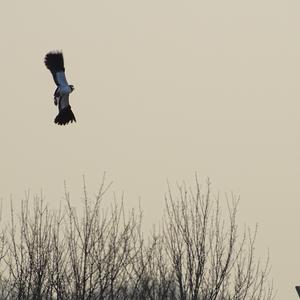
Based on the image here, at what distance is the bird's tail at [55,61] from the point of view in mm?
18656

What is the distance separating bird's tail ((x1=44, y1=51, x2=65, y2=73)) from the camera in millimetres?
18656

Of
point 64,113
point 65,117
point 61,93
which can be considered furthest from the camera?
point 64,113

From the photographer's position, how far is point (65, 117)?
18500mm

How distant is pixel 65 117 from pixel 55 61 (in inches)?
46.2

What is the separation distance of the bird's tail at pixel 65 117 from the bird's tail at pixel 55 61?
2.23 ft

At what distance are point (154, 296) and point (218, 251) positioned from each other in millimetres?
2519

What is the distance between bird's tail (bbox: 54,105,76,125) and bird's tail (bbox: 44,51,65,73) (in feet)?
2.23

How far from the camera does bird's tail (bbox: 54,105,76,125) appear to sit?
60.1 feet

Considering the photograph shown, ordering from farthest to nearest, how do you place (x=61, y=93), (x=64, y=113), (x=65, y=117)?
(x=64, y=113) < (x=65, y=117) < (x=61, y=93)

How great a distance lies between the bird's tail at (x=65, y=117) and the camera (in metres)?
18.3

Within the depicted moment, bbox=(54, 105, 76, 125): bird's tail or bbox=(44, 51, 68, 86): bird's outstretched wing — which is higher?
bbox=(44, 51, 68, 86): bird's outstretched wing

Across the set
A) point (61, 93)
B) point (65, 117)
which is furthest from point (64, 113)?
point (61, 93)

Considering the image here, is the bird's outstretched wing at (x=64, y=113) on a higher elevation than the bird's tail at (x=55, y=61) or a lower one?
lower

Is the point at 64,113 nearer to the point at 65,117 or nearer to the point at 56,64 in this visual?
the point at 65,117
